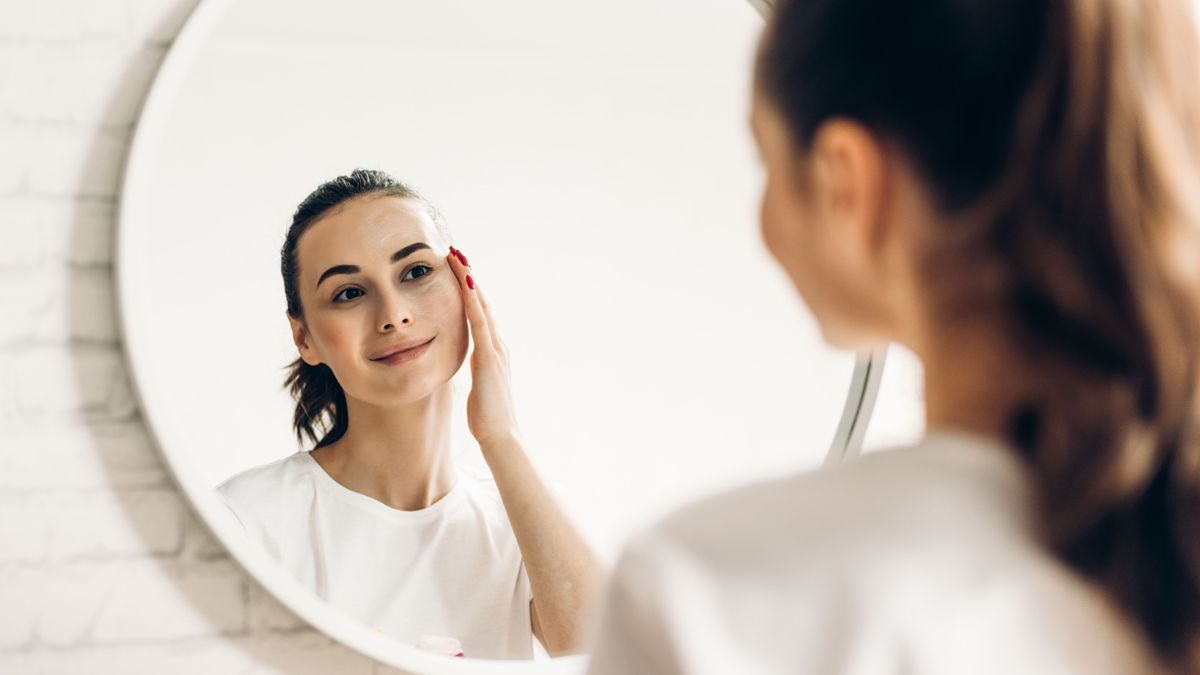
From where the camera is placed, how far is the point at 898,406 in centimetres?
121

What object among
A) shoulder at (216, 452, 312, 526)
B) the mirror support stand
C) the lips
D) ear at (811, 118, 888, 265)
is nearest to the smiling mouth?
the lips

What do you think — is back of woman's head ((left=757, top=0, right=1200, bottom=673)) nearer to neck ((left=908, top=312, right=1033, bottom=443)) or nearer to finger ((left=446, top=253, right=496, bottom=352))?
neck ((left=908, top=312, right=1033, bottom=443))

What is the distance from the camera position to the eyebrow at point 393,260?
36.9 inches

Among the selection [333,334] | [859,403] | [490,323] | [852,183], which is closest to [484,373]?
[490,323]

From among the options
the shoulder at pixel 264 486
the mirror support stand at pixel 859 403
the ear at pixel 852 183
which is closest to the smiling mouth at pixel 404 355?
the shoulder at pixel 264 486

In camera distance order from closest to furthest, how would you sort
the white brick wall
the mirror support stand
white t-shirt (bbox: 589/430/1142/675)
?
white t-shirt (bbox: 589/430/1142/675) → the white brick wall → the mirror support stand

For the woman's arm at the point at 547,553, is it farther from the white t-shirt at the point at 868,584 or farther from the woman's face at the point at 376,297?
Answer: the white t-shirt at the point at 868,584

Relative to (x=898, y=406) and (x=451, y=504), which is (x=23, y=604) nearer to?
(x=451, y=504)

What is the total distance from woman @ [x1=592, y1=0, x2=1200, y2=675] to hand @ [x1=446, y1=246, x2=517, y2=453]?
638 millimetres

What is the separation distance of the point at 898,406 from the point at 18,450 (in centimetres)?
88

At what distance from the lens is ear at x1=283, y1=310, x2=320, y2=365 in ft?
3.05

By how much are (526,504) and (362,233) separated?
11.7 inches

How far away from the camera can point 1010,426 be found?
0.39m

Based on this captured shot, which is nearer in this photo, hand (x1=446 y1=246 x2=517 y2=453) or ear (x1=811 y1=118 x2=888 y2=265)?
ear (x1=811 y1=118 x2=888 y2=265)
